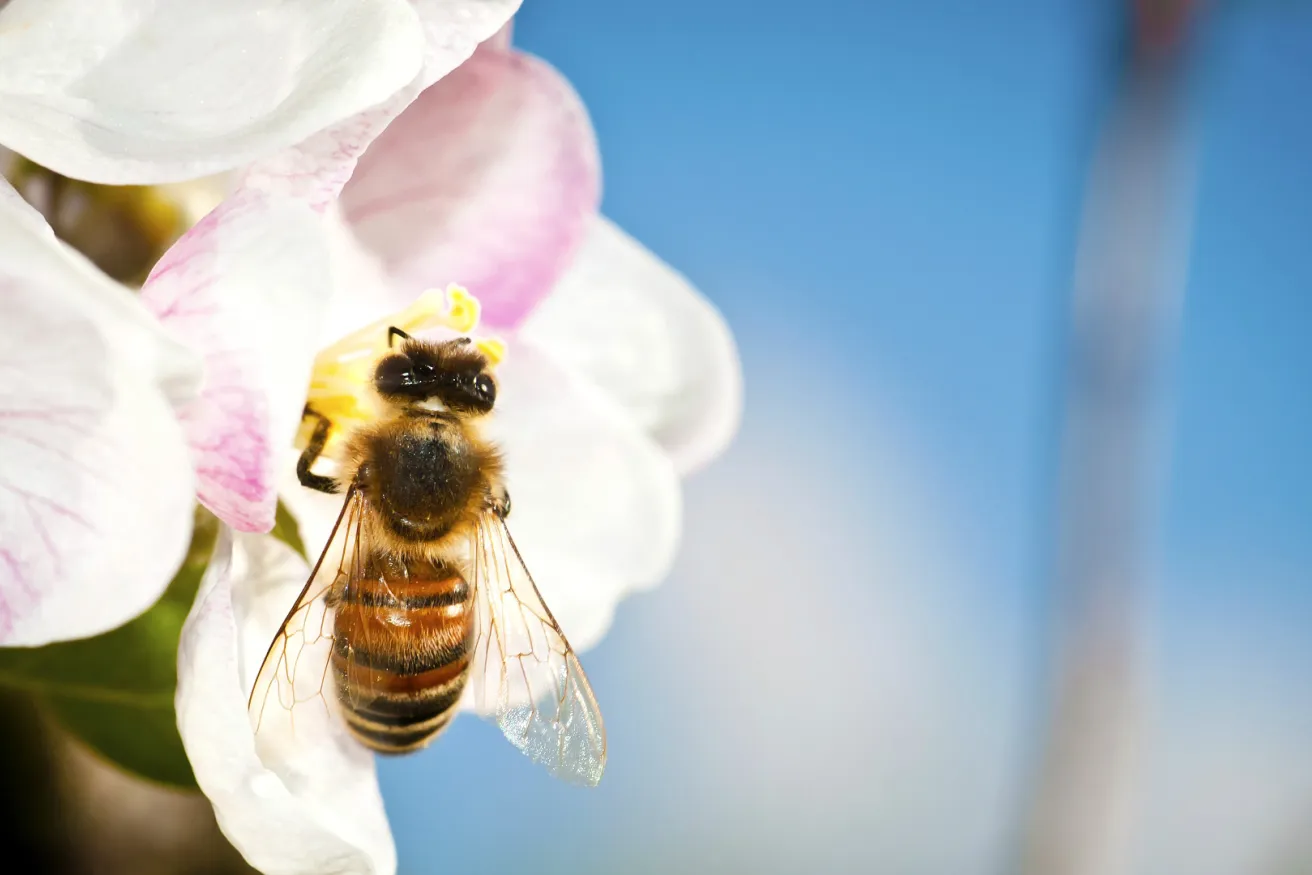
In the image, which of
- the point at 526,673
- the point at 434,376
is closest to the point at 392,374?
the point at 434,376

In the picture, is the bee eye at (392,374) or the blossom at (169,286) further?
the bee eye at (392,374)

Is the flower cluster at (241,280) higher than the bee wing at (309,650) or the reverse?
higher

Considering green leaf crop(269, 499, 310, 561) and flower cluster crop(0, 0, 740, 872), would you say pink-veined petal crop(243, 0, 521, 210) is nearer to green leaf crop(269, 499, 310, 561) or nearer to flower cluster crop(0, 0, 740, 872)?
flower cluster crop(0, 0, 740, 872)

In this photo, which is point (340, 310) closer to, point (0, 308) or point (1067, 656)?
point (0, 308)

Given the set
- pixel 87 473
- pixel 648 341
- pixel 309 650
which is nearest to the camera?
pixel 87 473

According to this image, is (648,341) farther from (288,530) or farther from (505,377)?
(288,530)

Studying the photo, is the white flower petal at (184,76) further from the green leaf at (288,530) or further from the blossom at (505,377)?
the green leaf at (288,530)

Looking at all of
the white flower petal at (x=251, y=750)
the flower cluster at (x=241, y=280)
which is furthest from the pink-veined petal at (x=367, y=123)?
the white flower petal at (x=251, y=750)

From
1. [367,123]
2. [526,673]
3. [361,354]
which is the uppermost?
[367,123]
